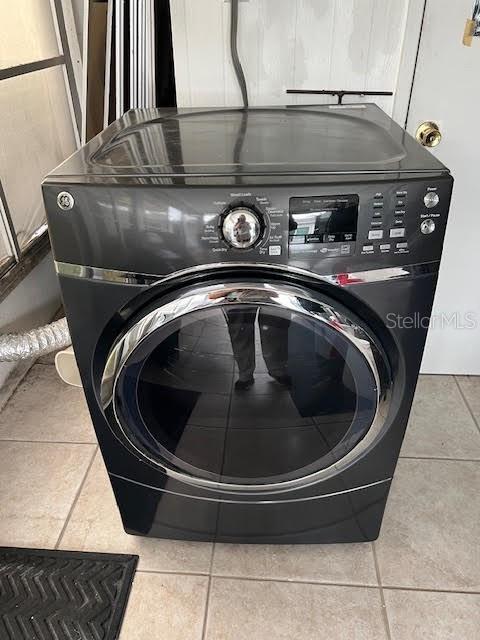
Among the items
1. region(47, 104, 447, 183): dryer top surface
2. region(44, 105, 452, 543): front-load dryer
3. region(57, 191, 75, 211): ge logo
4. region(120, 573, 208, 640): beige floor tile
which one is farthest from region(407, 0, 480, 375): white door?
region(120, 573, 208, 640): beige floor tile

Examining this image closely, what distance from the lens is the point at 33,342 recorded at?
1.67m

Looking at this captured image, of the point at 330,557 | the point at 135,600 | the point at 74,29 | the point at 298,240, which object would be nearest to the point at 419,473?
the point at 330,557

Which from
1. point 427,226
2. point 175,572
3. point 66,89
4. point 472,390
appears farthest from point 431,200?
point 66,89

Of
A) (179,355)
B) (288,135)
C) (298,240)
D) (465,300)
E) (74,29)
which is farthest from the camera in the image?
(74,29)

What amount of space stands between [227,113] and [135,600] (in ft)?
3.91

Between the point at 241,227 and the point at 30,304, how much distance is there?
1380mm

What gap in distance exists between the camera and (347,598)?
3.99 feet

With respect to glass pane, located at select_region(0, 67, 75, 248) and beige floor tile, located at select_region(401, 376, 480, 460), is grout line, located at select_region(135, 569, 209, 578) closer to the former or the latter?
beige floor tile, located at select_region(401, 376, 480, 460)

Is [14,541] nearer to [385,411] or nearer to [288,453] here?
[288,453]

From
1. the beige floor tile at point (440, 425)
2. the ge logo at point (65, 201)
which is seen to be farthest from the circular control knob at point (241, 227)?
the beige floor tile at point (440, 425)

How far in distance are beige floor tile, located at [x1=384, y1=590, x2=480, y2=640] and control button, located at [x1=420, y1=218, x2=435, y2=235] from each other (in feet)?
2.85

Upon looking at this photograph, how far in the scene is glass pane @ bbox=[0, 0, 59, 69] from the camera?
1687mm

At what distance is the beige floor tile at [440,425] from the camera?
1.58 meters

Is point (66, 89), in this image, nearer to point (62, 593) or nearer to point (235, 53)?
point (235, 53)
